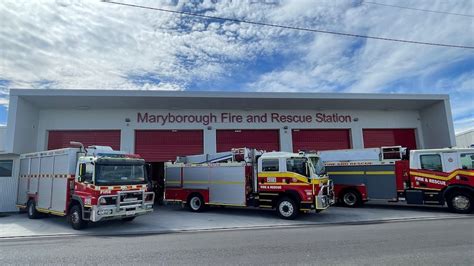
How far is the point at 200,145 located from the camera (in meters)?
19.1

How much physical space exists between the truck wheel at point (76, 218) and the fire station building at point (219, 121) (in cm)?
801

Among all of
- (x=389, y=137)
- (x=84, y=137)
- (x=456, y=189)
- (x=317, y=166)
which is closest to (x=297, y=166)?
(x=317, y=166)

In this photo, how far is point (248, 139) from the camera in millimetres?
19500

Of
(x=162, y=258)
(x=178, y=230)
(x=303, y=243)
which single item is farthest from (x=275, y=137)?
(x=162, y=258)

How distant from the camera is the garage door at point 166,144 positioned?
18.7 m

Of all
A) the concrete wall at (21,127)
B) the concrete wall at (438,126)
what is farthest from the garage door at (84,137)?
the concrete wall at (438,126)

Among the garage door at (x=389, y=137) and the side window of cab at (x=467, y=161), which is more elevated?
the garage door at (x=389, y=137)

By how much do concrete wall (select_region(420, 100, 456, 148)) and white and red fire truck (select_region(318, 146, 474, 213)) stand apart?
25.4 ft

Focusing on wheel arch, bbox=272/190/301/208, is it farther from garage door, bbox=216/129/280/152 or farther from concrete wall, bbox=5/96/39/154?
concrete wall, bbox=5/96/39/154

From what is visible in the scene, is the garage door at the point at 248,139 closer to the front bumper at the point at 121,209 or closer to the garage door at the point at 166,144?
the garage door at the point at 166,144

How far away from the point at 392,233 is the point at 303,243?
9.31 ft

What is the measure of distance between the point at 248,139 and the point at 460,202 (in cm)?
1140

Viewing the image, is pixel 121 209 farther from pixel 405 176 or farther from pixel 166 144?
pixel 405 176

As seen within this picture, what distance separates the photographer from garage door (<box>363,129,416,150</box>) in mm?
20603
